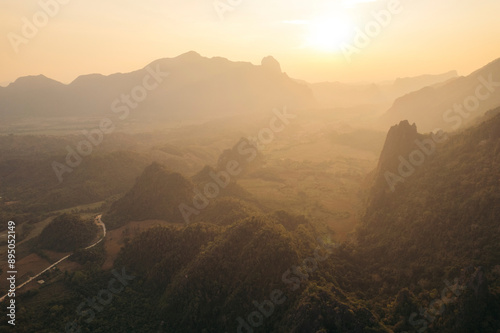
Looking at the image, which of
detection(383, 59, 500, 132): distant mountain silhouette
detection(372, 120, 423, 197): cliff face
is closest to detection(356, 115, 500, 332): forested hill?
detection(372, 120, 423, 197): cliff face

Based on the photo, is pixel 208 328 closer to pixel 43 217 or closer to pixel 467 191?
pixel 467 191

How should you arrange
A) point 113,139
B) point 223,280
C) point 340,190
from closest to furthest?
point 223,280 < point 340,190 < point 113,139

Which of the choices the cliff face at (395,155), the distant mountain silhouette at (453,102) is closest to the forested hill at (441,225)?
the cliff face at (395,155)

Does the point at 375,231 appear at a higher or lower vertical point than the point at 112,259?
lower

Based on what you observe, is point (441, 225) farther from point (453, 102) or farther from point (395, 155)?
point (453, 102)

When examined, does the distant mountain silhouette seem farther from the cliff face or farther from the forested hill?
the forested hill

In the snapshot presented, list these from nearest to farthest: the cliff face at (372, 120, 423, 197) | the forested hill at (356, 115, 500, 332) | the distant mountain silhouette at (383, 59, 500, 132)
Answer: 1. the forested hill at (356, 115, 500, 332)
2. the cliff face at (372, 120, 423, 197)
3. the distant mountain silhouette at (383, 59, 500, 132)

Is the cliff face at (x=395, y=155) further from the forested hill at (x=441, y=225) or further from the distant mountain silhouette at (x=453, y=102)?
the distant mountain silhouette at (x=453, y=102)

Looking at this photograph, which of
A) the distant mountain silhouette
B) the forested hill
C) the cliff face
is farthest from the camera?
the distant mountain silhouette

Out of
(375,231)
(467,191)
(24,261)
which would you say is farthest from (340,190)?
(24,261)
